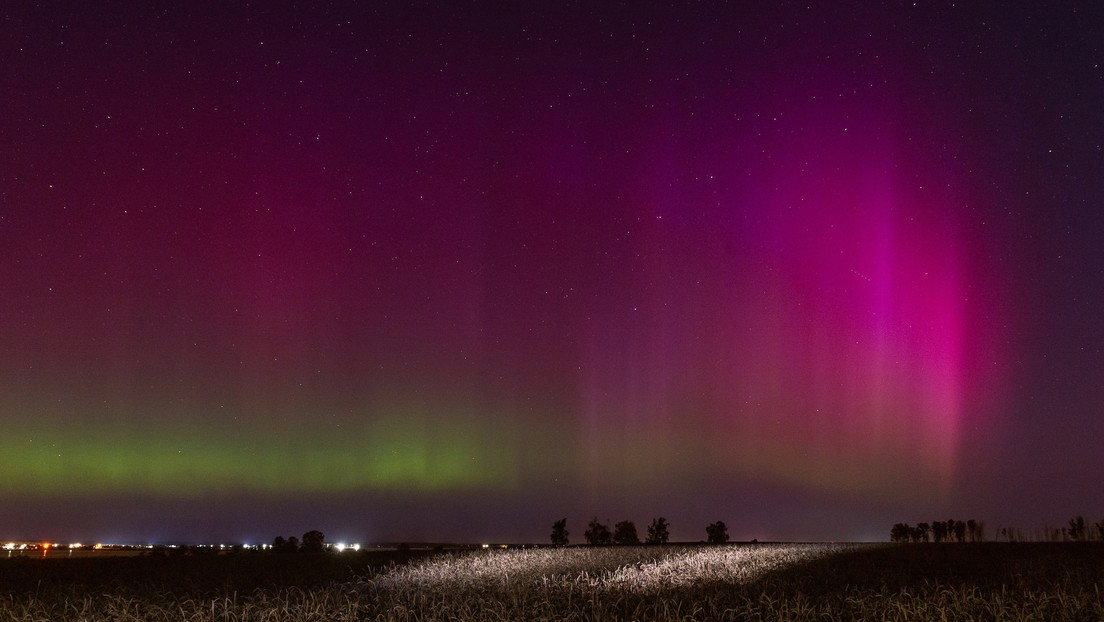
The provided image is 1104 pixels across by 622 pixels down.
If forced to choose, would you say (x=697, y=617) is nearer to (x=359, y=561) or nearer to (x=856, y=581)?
(x=856, y=581)

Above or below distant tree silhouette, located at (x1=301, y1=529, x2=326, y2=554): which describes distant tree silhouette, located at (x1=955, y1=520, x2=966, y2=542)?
below

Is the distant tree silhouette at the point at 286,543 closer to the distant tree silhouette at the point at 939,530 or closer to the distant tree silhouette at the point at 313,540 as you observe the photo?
the distant tree silhouette at the point at 313,540

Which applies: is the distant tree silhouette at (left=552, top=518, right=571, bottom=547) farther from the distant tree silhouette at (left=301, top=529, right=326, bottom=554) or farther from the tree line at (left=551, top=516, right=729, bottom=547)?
the distant tree silhouette at (left=301, top=529, right=326, bottom=554)

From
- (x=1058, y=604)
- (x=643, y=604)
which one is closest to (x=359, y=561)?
(x=643, y=604)

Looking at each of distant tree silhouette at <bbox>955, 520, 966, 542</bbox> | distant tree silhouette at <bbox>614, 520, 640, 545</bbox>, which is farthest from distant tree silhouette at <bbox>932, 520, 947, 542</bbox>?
distant tree silhouette at <bbox>614, 520, 640, 545</bbox>

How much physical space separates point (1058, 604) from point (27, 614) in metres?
11.4

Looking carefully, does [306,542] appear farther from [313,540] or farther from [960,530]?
[960,530]

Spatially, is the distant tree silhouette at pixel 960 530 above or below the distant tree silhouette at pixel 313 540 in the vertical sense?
below

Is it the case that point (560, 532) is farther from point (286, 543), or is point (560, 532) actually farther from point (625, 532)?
point (286, 543)

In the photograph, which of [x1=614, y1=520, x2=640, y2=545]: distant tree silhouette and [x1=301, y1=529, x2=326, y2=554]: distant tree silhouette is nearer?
[x1=301, y1=529, x2=326, y2=554]: distant tree silhouette

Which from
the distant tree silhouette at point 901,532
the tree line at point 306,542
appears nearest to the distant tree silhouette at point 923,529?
the distant tree silhouette at point 901,532

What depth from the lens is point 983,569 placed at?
720 inches

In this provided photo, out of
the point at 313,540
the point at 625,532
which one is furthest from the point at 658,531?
the point at 313,540

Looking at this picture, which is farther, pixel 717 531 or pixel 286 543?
pixel 717 531
